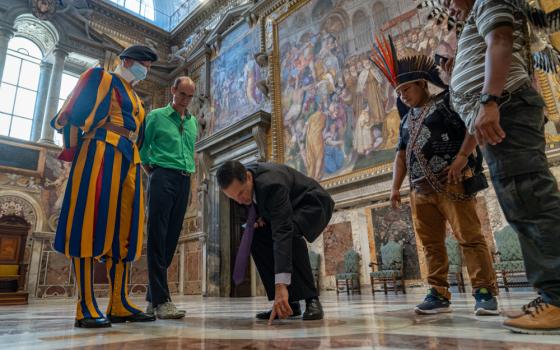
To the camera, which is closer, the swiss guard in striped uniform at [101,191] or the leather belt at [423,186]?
the swiss guard in striped uniform at [101,191]

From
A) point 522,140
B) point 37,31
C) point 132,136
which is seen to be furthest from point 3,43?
point 522,140

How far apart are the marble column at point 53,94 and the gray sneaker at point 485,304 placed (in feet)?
36.7

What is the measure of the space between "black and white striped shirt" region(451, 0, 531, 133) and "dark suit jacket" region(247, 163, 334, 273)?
911 millimetres

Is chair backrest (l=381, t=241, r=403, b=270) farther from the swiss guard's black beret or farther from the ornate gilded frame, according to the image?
the swiss guard's black beret

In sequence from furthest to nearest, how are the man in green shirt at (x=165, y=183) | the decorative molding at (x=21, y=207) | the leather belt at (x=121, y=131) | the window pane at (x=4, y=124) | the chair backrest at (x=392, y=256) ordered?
the window pane at (x=4, y=124) → the decorative molding at (x=21, y=207) → the chair backrest at (x=392, y=256) → the man in green shirt at (x=165, y=183) → the leather belt at (x=121, y=131)

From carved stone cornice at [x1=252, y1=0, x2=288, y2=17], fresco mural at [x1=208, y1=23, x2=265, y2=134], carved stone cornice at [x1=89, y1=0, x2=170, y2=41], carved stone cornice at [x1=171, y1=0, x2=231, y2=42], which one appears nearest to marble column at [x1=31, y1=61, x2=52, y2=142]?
carved stone cornice at [x1=89, y1=0, x2=170, y2=41]

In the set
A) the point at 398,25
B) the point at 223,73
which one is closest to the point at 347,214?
the point at 398,25

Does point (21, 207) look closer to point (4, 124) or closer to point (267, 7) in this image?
point (4, 124)

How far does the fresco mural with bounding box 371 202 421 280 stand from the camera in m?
5.79

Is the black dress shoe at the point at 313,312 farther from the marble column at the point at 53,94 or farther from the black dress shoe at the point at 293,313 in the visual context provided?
the marble column at the point at 53,94

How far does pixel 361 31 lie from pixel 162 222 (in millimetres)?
6315

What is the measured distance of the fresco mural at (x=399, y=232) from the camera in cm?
579

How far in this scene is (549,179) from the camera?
4.20ft

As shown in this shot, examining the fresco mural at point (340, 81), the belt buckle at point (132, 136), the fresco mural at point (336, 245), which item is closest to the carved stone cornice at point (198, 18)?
the fresco mural at point (340, 81)
